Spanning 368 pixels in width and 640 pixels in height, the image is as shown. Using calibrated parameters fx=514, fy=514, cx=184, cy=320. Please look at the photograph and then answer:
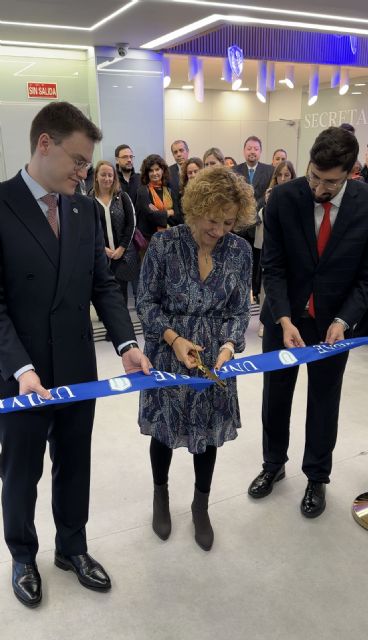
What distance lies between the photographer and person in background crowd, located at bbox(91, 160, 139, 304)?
5125 mm

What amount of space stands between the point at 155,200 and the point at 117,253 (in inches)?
35.9

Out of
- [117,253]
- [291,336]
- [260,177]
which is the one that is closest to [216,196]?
[291,336]

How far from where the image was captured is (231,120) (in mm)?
13602

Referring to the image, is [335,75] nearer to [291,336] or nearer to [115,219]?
[115,219]

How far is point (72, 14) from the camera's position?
5840 mm

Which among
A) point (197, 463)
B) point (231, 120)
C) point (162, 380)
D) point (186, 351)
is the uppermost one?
point (231, 120)

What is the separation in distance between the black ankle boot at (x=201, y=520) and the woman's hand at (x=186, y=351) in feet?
2.42

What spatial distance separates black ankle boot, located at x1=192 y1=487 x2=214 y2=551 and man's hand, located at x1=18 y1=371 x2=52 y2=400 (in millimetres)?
1055

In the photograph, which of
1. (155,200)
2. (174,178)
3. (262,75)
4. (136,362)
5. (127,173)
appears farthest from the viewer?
(262,75)

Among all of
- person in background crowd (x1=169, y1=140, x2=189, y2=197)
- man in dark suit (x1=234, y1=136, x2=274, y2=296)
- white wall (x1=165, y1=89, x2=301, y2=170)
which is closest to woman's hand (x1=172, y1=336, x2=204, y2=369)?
man in dark suit (x1=234, y1=136, x2=274, y2=296)

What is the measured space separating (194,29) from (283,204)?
220 inches

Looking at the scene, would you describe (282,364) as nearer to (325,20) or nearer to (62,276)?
(62,276)

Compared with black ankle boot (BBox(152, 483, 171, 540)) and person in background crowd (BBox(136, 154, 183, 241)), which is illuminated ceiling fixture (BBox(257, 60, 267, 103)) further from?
black ankle boot (BBox(152, 483, 171, 540))

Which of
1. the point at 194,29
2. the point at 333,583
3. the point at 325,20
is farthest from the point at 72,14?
the point at 333,583
